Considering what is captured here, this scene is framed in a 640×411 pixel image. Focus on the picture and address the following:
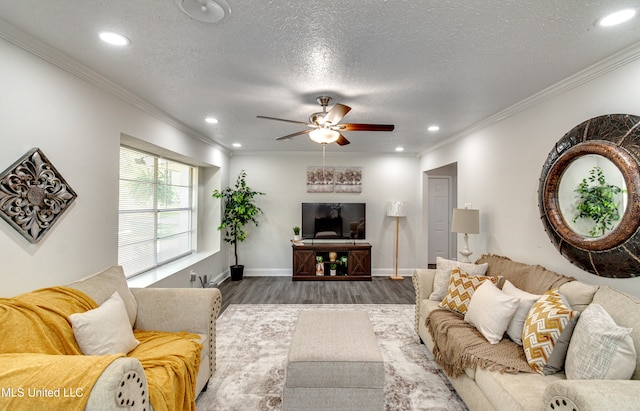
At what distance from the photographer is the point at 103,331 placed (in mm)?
1665

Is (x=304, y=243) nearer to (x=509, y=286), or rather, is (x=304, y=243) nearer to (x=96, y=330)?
(x=509, y=286)

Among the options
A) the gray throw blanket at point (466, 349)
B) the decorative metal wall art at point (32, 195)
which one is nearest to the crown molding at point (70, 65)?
the decorative metal wall art at point (32, 195)

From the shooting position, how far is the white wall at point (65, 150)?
1.71 metres

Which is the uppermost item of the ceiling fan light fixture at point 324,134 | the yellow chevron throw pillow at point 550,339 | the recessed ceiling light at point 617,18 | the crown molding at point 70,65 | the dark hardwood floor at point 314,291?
the recessed ceiling light at point 617,18

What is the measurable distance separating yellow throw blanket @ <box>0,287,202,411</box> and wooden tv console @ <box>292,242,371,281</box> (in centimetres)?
335

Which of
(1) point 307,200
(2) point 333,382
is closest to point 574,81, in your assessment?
(2) point 333,382

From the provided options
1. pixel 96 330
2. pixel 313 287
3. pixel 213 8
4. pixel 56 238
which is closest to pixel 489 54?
pixel 213 8

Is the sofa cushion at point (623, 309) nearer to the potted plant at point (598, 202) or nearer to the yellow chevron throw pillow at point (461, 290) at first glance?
the potted plant at point (598, 202)

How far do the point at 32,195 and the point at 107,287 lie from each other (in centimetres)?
77

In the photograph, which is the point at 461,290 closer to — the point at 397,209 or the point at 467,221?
the point at 467,221

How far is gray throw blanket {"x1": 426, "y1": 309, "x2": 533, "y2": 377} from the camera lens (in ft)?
5.89

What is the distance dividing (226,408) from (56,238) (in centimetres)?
172

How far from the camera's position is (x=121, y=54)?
1965 millimetres

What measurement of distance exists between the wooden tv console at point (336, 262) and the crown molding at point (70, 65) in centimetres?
320
